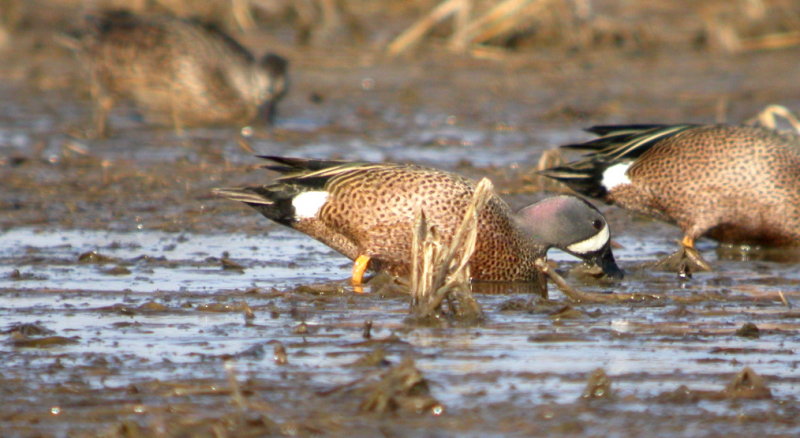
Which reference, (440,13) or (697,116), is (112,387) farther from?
(440,13)

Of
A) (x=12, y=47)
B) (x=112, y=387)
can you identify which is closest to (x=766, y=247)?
(x=112, y=387)

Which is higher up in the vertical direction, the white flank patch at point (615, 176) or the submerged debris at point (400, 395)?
the white flank patch at point (615, 176)

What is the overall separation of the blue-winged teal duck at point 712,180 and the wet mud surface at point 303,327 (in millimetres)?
162

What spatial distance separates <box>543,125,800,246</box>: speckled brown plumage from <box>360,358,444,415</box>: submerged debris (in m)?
3.05

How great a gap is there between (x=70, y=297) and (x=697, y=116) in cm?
660

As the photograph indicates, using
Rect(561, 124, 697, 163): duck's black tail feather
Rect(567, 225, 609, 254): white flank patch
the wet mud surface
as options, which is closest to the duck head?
Rect(567, 225, 609, 254): white flank patch

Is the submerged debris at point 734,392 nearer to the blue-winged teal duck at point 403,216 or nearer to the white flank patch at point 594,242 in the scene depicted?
the blue-winged teal duck at point 403,216

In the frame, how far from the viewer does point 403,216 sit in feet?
17.7

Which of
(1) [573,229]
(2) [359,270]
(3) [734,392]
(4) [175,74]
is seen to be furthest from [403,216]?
(4) [175,74]

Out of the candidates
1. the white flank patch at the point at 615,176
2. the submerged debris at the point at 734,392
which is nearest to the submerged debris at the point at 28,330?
the submerged debris at the point at 734,392

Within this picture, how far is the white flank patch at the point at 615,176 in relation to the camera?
652cm

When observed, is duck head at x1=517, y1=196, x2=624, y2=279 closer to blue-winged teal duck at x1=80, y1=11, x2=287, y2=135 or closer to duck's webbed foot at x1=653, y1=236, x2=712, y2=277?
duck's webbed foot at x1=653, y1=236, x2=712, y2=277

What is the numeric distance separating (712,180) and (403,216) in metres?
1.67

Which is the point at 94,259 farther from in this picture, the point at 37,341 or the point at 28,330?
the point at 37,341
